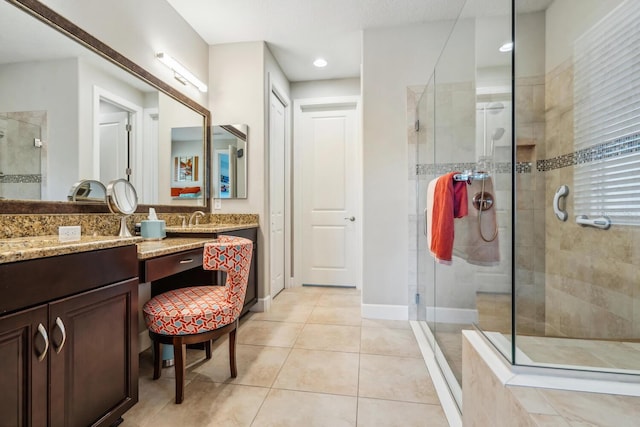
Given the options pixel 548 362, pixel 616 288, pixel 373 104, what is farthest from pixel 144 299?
pixel 616 288

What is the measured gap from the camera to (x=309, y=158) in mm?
3627

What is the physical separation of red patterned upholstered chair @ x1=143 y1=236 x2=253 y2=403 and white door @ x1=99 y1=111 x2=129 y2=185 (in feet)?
2.82

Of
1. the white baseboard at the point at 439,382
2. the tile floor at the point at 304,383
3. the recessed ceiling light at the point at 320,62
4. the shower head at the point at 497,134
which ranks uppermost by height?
the recessed ceiling light at the point at 320,62

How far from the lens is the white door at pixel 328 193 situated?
3568mm

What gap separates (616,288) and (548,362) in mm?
1181

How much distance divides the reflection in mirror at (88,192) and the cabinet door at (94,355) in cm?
70

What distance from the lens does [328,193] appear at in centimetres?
361

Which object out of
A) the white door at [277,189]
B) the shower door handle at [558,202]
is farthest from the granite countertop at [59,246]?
the shower door handle at [558,202]

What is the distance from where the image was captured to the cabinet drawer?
1351mm

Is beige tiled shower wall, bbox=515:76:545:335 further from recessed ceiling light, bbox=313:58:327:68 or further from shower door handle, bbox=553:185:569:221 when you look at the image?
recessed ceiling light, bbox=313:58:327:68

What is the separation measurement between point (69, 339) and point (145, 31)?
6.94 ft

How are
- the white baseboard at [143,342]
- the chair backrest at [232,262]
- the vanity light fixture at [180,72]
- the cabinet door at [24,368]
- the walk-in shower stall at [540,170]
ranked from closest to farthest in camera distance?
the cabinet door at [24,368], the walk-in shower stall at [540,170], the chair backrest at [232,262], the white baseboard at [143,342], the vanity light fixture at [180,72]

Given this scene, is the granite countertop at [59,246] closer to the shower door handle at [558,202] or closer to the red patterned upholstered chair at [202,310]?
the red patterned upholstered chair at [202,310]

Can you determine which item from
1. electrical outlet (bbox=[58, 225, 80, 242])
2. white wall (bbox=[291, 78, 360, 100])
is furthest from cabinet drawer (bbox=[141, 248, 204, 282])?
white wall (bbox=[291, 78, 360, 100])
